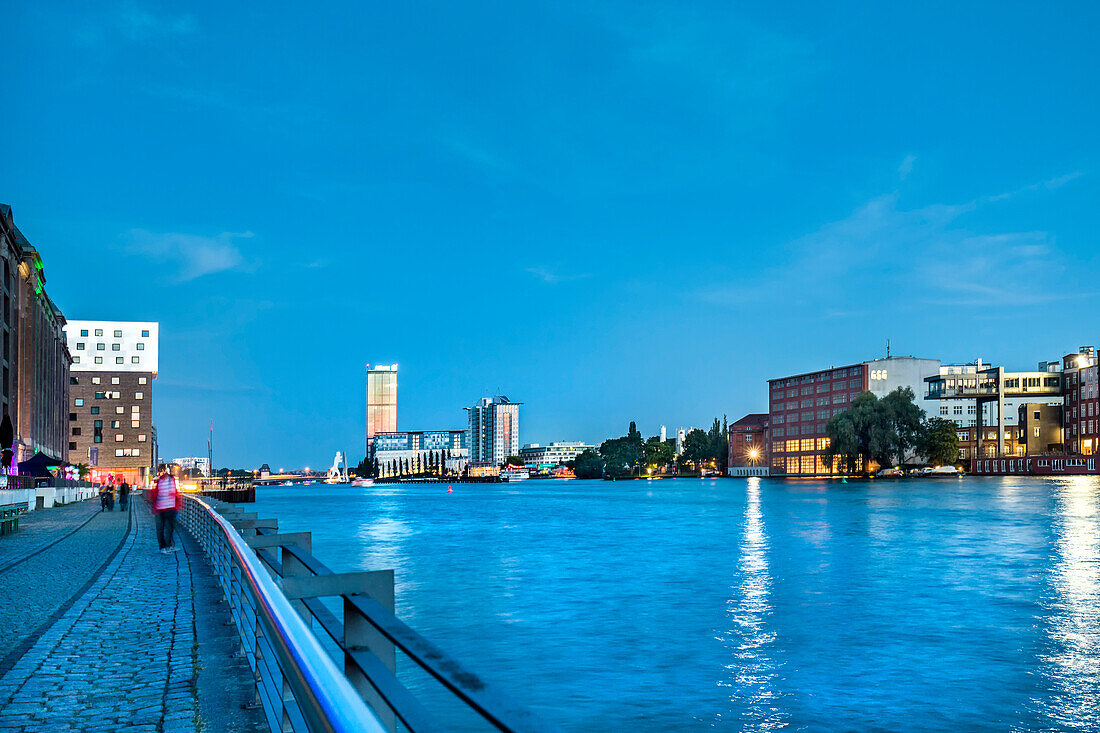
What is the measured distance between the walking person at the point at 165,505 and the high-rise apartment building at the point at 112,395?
134 metres

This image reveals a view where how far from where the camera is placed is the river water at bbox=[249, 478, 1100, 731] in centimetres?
1623

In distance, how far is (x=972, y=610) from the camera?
87.2 ft

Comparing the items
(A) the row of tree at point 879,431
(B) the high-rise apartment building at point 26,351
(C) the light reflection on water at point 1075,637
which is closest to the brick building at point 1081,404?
(A) the row of tree at point 879,431

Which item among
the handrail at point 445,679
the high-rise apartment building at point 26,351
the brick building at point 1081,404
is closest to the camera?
the handrail at point 445,679

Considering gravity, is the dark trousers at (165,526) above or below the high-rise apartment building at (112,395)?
below

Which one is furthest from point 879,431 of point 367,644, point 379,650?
point 367,644

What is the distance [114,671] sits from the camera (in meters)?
9.20

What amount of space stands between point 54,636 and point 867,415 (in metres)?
144

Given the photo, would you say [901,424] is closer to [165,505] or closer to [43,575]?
[165,505]

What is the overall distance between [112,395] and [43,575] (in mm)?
145925

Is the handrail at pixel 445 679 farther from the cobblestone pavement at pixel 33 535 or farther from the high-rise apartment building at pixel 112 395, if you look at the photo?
the high-rise apartment building at pixel 112 395

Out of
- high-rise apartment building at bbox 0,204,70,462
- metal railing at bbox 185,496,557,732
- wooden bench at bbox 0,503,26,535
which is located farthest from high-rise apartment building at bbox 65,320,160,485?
metal railing at bbox 185,496,557,732

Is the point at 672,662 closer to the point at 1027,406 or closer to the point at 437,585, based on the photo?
the point at 437,585

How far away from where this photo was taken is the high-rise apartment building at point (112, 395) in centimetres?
14800
